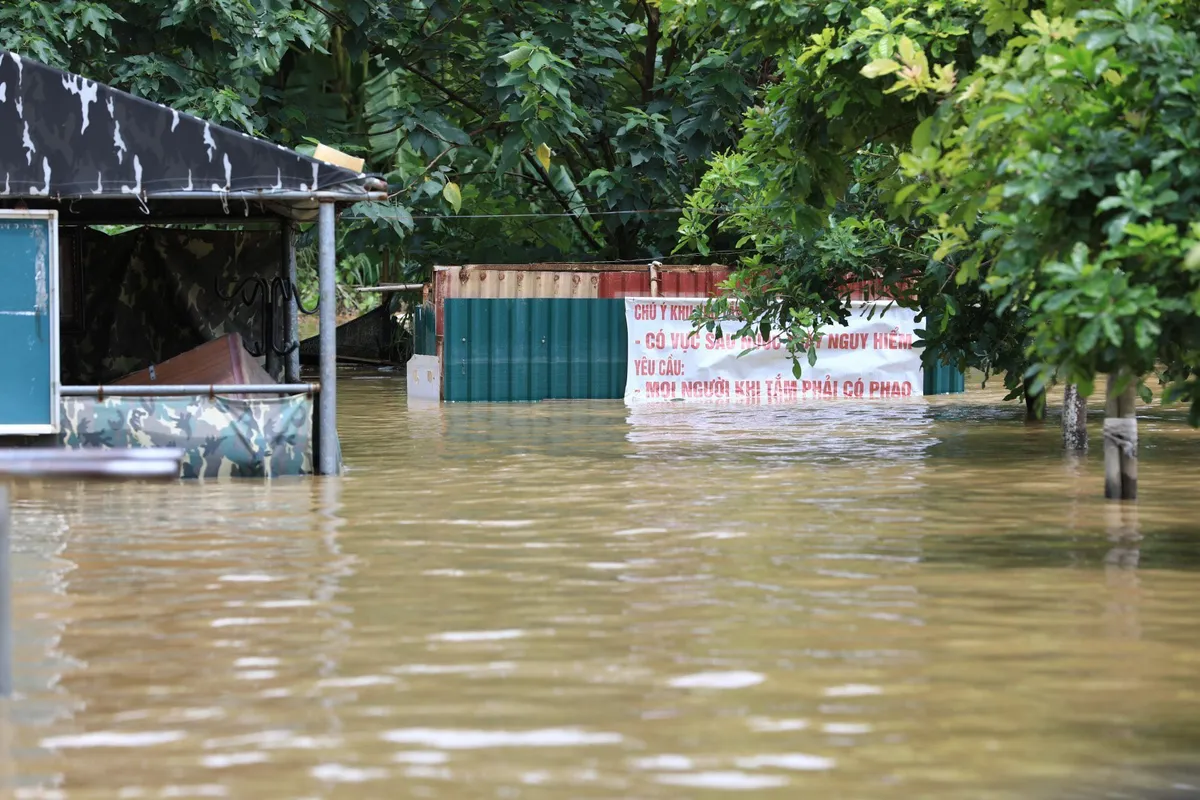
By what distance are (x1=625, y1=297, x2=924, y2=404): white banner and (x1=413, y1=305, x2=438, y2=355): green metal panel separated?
310cm

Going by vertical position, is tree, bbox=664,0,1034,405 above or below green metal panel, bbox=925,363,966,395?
above

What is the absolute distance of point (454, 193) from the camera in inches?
930

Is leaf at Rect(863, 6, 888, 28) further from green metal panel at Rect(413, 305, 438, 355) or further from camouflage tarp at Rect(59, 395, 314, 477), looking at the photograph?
green metal panel at Rect(413, 305, 438, 355)

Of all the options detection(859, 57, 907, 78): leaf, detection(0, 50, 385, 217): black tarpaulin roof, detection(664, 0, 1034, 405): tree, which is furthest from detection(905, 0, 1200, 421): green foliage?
detection(0, 50, 385, 217): black tarpaulin roof

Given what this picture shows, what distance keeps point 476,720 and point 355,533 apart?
501 cm

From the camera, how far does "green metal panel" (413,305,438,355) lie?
90.8ft

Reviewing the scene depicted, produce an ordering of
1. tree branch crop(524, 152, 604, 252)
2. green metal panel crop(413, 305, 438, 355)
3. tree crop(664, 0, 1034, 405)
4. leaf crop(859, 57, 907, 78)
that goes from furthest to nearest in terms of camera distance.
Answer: tree branch crop(524, 152, 604, 252) < green metal panel crop(413, 305, 438, 355) < tree crop(664, 0, 1034, 405) < leaf crop(859, 57, 907, 78)

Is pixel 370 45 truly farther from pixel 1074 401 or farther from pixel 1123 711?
pixel 1123 711

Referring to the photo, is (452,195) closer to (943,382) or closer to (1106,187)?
(943,382)

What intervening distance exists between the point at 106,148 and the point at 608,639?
8.18 m

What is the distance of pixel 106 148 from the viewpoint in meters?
14.2

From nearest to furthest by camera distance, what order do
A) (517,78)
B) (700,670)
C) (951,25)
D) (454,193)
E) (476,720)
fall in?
(476,720) → (700,670) → (951,25) → (454,193) → (517,78)

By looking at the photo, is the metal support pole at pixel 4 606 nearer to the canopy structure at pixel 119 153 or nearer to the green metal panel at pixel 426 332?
the canopy structure at pixel 119 153

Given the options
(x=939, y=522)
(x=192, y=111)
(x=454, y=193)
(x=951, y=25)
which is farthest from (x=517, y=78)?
(x=939, y=522)
